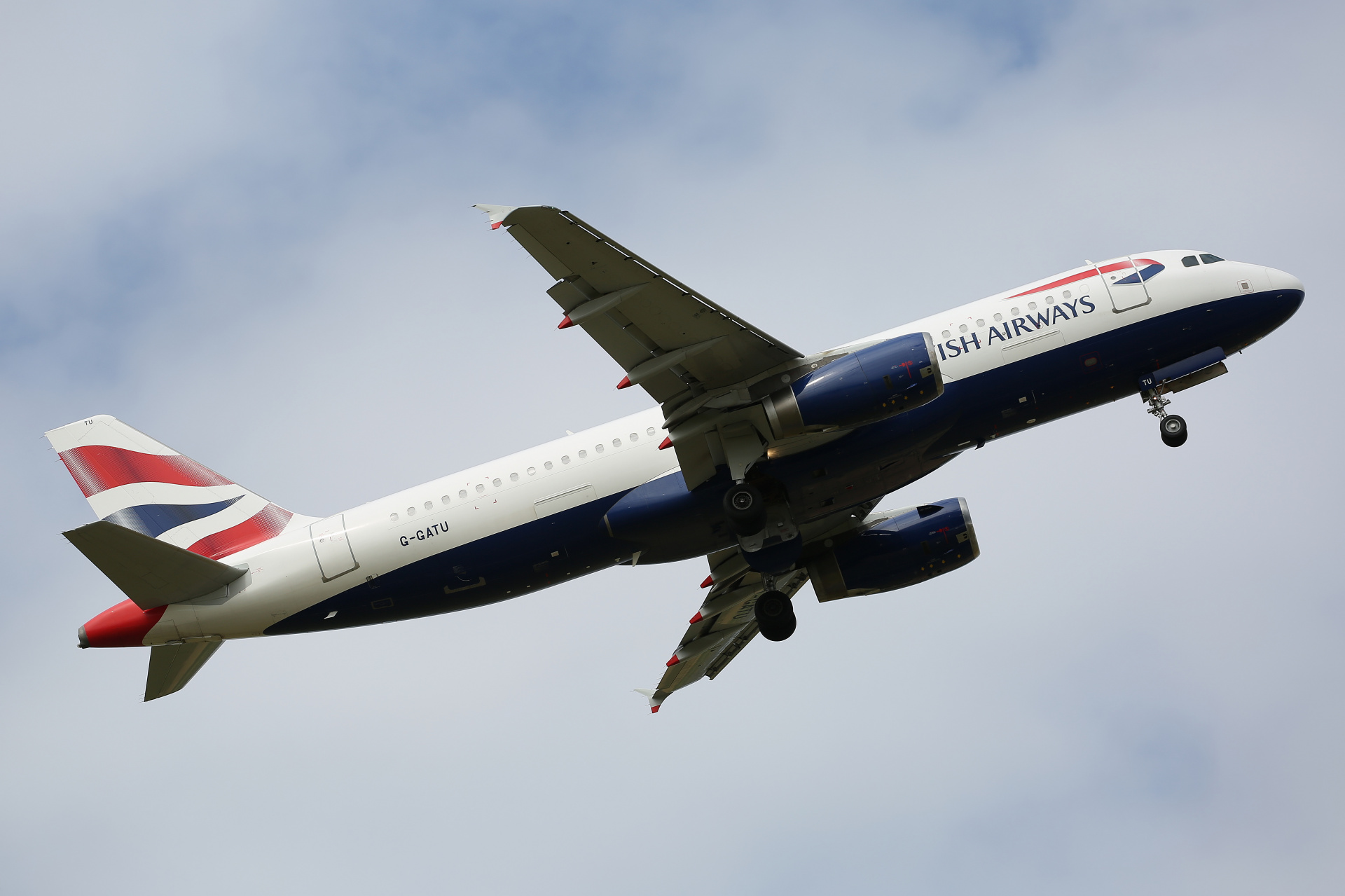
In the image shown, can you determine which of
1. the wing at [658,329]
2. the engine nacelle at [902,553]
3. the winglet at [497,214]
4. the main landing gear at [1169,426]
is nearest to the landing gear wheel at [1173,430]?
the main landing gear at [1169,426]

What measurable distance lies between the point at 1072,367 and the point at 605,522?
1153cm

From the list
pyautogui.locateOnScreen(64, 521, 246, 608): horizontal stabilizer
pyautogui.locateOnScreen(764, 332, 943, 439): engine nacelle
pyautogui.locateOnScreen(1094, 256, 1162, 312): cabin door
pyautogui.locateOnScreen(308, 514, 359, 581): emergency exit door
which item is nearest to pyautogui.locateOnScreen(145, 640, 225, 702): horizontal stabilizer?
pyautogui.locateOnScreen(64, 521, 246, 608): horizontal stabilizer

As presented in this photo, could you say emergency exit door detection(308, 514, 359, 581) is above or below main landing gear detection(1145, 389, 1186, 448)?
above

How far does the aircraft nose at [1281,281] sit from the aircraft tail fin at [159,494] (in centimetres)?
2508

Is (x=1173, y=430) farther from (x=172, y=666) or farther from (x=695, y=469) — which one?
(x=172, y=666)

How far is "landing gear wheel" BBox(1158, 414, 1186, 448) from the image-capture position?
2977 centimetres

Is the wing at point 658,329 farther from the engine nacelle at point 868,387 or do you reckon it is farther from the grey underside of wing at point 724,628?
the grey underside of wing at point 724,628

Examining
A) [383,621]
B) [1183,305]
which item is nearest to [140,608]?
[383,621]

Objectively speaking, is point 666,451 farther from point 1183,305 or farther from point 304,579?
point 1183,305

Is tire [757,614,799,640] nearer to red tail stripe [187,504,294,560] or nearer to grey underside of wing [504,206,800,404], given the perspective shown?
grey underside of wing [504,206,800,404]

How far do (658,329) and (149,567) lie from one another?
507 inches

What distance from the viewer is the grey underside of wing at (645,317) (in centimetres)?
2394

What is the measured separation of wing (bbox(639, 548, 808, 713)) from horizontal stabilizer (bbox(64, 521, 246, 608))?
12.9 meters

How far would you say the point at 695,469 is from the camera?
28781 millimetres
